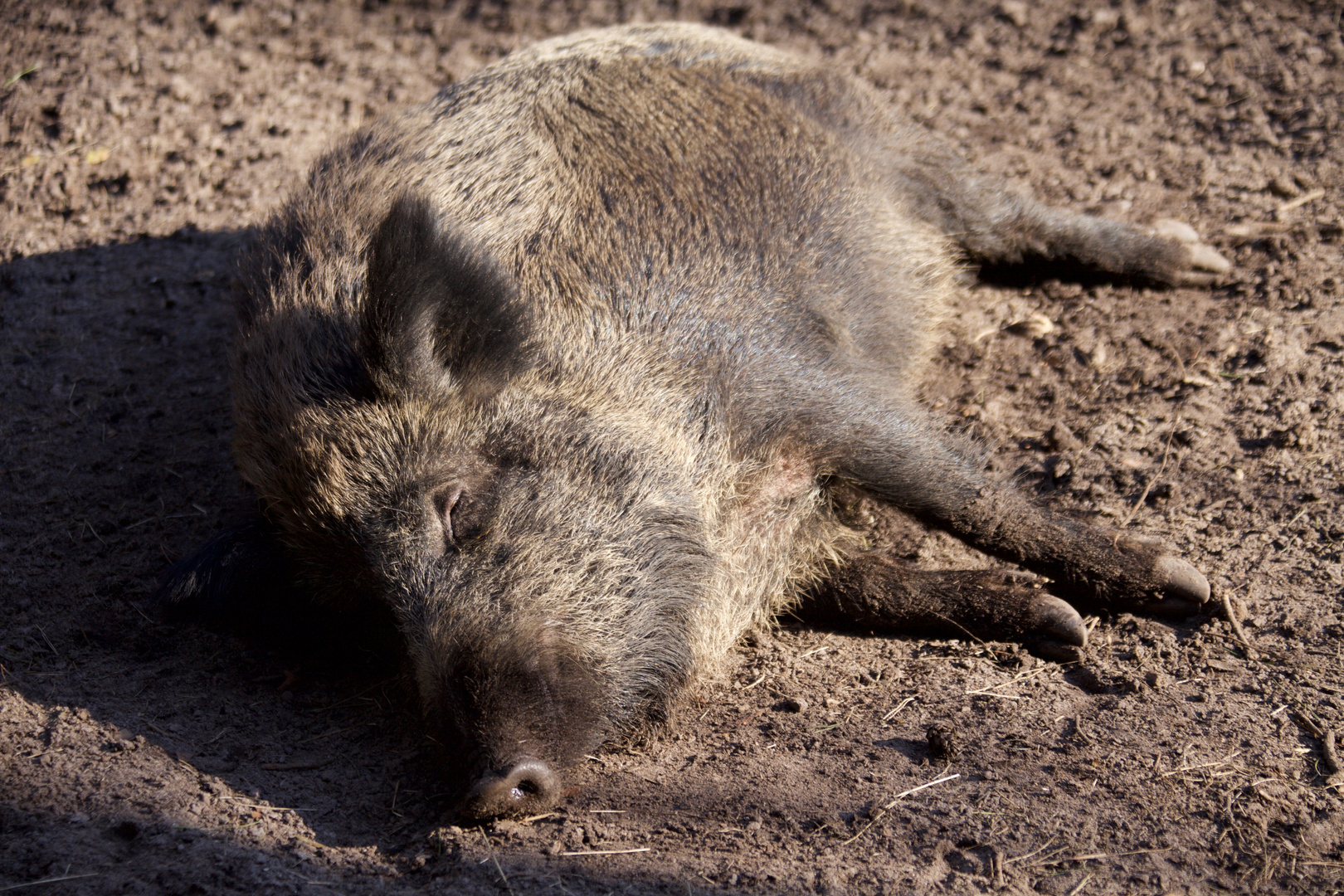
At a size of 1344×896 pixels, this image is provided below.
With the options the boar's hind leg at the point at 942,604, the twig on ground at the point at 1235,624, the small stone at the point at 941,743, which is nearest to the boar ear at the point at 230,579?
the boar's hind leg at the point at 942,604

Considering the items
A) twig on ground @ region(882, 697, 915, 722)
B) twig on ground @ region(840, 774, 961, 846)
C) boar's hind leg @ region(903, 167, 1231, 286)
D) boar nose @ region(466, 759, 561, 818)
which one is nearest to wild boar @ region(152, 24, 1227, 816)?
boar nose @ region(466, 759, 561, 818)

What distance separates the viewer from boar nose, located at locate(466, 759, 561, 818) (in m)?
2.32

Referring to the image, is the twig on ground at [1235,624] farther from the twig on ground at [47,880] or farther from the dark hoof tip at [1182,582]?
the twig on ground at [47,880]

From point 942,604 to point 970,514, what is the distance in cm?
30

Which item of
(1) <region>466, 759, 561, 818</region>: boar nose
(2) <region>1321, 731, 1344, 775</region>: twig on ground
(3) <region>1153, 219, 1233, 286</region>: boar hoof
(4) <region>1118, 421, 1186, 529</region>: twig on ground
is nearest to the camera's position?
(1) <region>466, 759, 561, 818</region>: boar nose

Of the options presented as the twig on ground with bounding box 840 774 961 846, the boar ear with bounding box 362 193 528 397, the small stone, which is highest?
the boar ear with bounding box 362 193 528 397

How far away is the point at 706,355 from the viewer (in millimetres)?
3055

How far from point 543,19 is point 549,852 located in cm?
524

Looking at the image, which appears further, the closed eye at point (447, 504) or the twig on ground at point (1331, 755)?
the closed eye at point (447, 504)

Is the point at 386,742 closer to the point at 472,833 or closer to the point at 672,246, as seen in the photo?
the point at 472,833

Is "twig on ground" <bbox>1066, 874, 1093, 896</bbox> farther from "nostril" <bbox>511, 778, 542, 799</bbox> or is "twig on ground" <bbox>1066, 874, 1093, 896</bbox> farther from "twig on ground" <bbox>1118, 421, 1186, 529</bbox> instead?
"twig on ground" <bbox>1118, 421, 1186, 529</bbox>

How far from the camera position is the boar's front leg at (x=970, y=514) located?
301cm

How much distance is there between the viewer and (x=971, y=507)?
10.2 ft

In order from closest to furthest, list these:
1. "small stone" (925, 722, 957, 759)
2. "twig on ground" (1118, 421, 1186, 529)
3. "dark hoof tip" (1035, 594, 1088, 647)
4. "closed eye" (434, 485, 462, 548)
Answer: "small stone" (925, 722, 957, 759), "closed eye" (434, 485, 462, 548), "dark hoof tip" (1035, 594, 1088, 647), "twig on ground" (1118, 421, 1186, 529)
